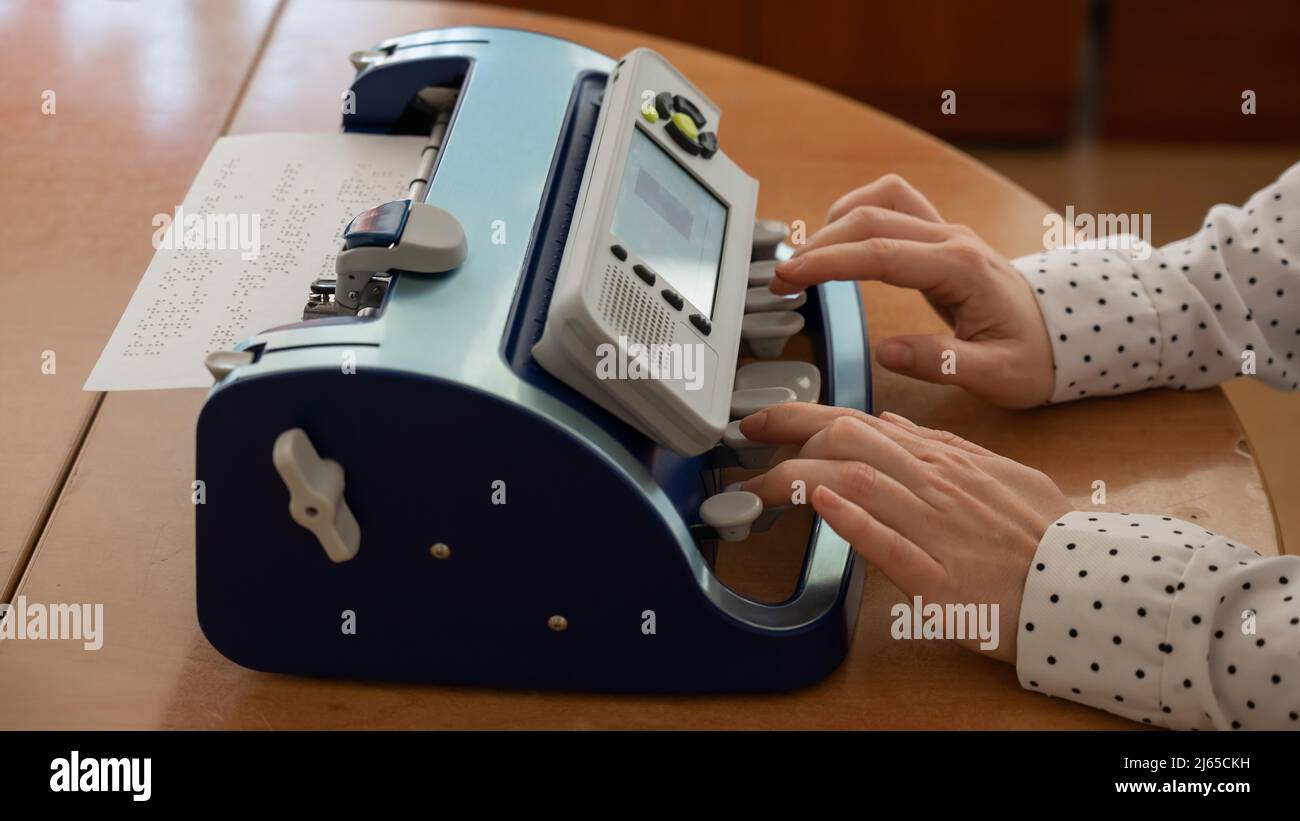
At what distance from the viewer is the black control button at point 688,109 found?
1.05 metres

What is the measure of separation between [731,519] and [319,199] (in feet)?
1.66

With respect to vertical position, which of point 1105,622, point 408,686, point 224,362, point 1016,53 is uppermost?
point 224,362

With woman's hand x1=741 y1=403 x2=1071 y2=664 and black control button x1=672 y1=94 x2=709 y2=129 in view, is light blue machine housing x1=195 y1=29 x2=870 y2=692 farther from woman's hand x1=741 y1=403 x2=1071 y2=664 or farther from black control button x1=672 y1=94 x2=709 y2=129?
black control button x1=672 y1=94 x2=709 y2=129

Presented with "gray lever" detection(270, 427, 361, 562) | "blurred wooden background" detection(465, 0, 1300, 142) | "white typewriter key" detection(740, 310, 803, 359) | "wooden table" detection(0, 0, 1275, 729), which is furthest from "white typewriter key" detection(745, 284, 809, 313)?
"blurred wooden background" detection(465, 0, 1300, 142)

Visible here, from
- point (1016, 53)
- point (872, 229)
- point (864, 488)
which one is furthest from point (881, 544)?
point (1016, 53)

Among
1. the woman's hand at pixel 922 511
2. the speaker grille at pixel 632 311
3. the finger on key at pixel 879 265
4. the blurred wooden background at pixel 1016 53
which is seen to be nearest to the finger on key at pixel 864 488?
the woman's hand at pixel 922 511

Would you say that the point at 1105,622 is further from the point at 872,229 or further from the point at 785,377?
the point at 872,229

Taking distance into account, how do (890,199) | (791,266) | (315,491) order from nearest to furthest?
(315,491), (791,266), (890,199)

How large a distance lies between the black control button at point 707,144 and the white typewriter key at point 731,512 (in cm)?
32

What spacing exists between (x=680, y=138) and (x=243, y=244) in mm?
360

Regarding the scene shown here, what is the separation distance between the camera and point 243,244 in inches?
42.3

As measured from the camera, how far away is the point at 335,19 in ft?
5.37

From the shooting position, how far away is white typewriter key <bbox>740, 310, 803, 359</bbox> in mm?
1057
